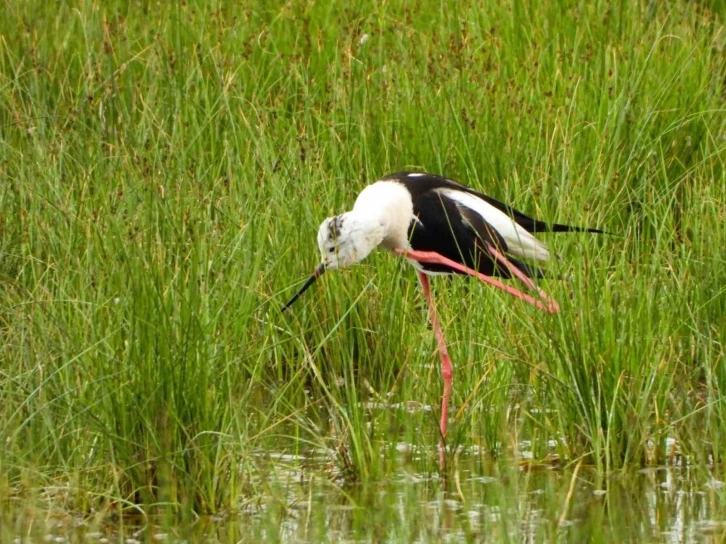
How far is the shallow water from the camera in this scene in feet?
11.3

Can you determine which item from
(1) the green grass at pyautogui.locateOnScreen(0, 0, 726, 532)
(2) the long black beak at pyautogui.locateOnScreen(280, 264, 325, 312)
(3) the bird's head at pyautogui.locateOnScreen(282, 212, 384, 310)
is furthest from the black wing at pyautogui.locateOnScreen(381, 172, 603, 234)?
(2) the long black beak at pyautogui.locateOnScreen(280, 264, 325, 312)

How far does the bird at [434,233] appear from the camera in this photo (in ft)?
15.2

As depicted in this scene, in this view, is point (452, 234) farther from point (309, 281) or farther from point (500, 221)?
point (309, 281)

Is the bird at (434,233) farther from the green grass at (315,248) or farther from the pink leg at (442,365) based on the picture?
the green grass at (315,248)

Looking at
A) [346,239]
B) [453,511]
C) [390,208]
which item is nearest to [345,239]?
[346,239]

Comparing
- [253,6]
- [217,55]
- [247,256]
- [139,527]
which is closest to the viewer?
[139,527]

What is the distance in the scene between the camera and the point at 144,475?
370 cm

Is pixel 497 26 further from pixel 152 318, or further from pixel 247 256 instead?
pixel 152 318

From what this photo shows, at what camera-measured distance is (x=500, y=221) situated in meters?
4.88

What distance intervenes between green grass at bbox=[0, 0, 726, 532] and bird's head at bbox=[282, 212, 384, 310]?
203 mm

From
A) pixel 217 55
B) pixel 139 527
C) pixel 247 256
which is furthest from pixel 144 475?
pixel 217 55

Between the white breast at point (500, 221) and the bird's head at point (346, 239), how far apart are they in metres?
0.33

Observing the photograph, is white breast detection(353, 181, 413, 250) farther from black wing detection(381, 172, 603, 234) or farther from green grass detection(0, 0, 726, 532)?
green grass detection(0, 0, 726, 532)

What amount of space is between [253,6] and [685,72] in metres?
2.22
